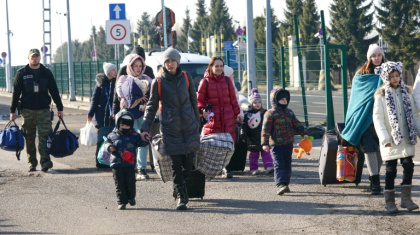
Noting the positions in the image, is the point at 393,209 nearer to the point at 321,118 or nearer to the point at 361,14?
the point at 321,118

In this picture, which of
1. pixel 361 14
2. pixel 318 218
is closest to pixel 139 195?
pixel 318 218

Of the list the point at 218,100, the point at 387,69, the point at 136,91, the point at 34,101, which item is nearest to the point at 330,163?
the point at 218,100

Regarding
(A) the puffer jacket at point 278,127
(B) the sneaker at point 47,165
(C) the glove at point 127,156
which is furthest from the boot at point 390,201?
(B) the sneaker at point 47,165

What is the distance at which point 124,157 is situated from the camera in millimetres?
9094

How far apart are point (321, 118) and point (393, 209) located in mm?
10362

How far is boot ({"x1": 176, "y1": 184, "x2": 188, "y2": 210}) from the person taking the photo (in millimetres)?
8906

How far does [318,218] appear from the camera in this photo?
27.0 feet

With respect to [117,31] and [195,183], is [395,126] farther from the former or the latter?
[117,31]

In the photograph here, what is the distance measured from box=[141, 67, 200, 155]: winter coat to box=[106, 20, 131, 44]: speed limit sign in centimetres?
1511

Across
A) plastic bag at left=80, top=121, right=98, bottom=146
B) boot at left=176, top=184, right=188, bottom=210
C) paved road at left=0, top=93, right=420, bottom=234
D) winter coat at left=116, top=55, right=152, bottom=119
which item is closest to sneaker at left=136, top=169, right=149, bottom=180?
paved road at left=0, top=93, right=420, bottom=234

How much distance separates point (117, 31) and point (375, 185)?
15.4 m

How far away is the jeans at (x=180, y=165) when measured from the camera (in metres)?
9.02

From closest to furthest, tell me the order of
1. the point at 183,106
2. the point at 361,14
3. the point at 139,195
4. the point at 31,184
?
the point at 183,106 < the point at 139,195 < the point at 31,184 < the point at 361,14

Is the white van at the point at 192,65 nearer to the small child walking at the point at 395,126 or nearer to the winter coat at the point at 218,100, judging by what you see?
the winter coat at the point at 218,100
